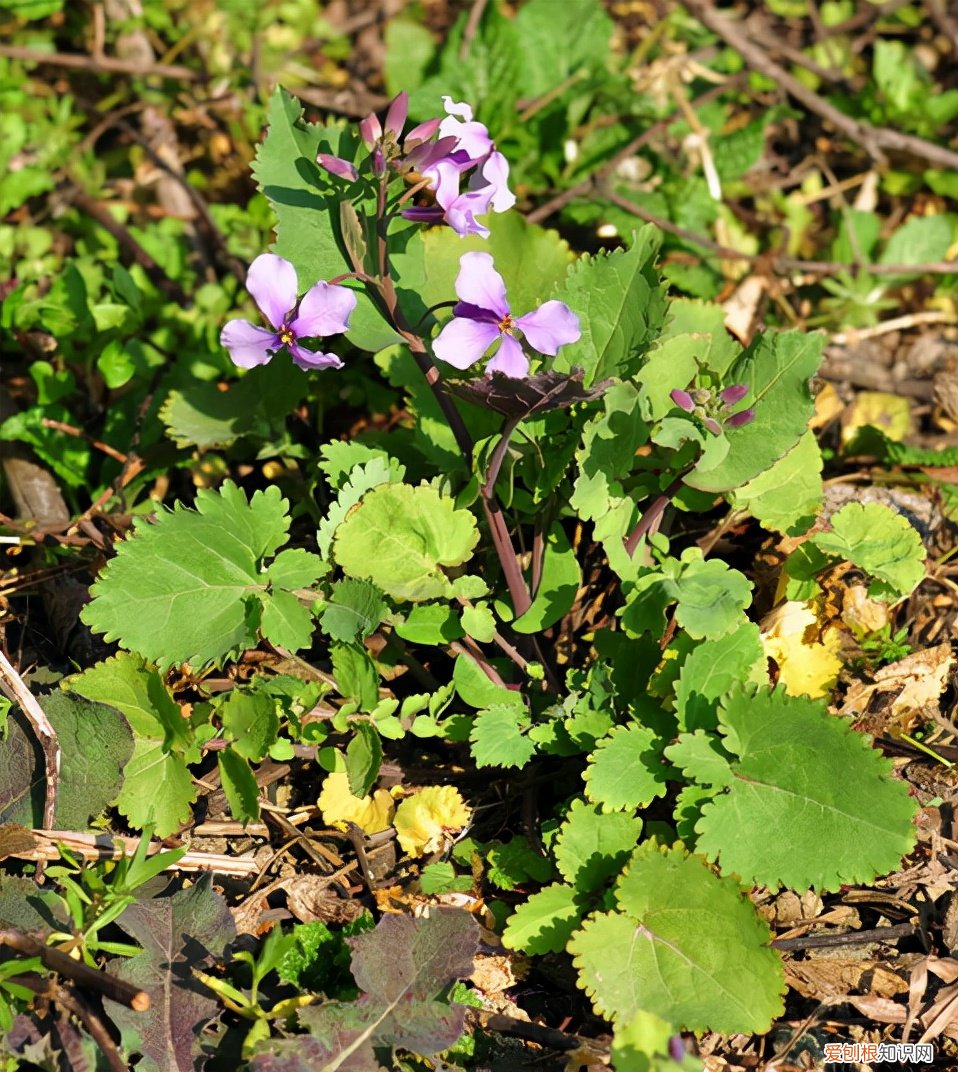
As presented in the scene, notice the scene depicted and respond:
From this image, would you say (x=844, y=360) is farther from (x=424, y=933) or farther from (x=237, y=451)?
(x=424, y=933)

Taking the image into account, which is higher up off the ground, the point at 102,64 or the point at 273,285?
the point at 273,285

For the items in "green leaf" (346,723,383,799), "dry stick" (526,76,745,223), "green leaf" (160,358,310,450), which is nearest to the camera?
"green leaf" (346,723,383,799)

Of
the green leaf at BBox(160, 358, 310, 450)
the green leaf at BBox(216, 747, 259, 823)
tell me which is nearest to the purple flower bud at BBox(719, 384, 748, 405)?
the green leaf at BBox(160, 358, 310, 450)

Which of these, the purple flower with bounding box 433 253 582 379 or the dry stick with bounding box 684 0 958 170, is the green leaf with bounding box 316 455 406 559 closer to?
the purple flower with bounding box 433 253 582 379

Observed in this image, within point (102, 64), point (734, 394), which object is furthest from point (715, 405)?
point (102, 64)

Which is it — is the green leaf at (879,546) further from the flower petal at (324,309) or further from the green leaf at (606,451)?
the flower petal at (324,309)

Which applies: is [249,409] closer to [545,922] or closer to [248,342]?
[248,342]

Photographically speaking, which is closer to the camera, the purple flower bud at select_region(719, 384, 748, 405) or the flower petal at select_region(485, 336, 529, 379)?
the flower petal at select_region(485, 336, 529, 379)
